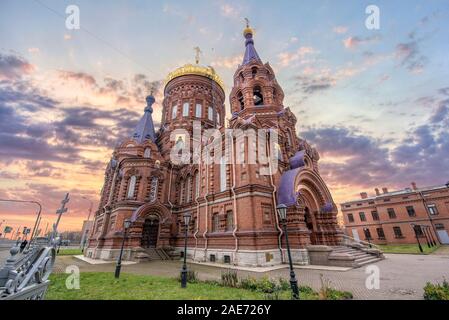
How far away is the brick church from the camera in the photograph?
592 inches

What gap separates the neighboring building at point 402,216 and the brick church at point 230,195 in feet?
82.9

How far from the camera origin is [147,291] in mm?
7531

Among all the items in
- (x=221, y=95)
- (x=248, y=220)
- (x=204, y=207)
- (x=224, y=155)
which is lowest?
(x=248, y=220)

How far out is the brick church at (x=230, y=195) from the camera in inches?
592

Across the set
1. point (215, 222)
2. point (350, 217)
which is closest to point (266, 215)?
point (215, 222)

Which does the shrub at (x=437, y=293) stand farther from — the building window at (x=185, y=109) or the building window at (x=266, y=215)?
the building window at (x=185, y=109)

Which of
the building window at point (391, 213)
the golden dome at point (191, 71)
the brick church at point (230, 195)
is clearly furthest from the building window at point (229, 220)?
the building window at point (391, 213)

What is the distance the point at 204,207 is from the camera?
62.7 feet

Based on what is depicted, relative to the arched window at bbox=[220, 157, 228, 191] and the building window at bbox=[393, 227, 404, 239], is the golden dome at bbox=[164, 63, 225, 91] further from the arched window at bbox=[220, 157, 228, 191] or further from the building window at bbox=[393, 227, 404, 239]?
the building window at bbox=[393, 227, 404, 239]

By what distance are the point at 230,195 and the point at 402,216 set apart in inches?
1410

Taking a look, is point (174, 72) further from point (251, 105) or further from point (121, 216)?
point (121, 216)

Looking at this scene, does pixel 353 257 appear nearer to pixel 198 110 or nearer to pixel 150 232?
pixel 150 232

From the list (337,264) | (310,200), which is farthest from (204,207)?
(337,264)
